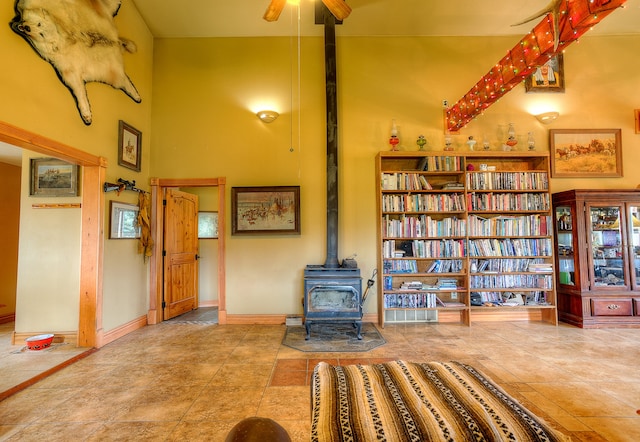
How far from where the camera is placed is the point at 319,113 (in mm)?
4500

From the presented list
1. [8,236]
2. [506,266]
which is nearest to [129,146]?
[8,236]

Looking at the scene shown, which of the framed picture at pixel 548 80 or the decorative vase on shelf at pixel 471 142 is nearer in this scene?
the decorative vase on shelf at pixel 471 142

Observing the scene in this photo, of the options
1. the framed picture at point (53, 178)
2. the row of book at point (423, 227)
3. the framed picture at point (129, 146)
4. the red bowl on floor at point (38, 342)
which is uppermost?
the framed picture at point (129, 146)

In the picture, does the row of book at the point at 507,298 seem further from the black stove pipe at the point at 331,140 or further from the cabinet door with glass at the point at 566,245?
the black stove pipe at the point at 331,140

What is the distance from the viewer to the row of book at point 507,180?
4.22 metres

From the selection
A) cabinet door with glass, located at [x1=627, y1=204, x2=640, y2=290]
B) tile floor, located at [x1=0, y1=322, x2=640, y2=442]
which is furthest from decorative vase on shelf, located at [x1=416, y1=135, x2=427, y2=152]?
cabinet door with glass, located at [x1=627, y1=204, x2=640, y2=290]

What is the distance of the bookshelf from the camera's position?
4156mm

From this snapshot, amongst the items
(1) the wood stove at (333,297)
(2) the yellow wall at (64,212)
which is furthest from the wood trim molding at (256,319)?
(2) the yellow wall at (64,212)

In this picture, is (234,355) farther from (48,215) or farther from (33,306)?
(48,215)

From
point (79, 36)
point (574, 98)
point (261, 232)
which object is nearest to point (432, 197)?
point (261, 232)

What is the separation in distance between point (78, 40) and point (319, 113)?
9.22 ft

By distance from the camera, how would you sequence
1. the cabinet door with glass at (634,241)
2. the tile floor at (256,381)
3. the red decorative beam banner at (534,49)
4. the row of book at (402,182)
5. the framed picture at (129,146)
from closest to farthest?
1. the tile floor at (256,381)
2. the red decorative beam banner at (534,49)
3. the framed picture at (129,146)
4. the cabinet door with glass at (634,241)
5. the row of book at (402,182)

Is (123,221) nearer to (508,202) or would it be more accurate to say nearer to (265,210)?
(265,210)

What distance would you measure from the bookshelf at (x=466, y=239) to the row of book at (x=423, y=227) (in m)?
0.01
